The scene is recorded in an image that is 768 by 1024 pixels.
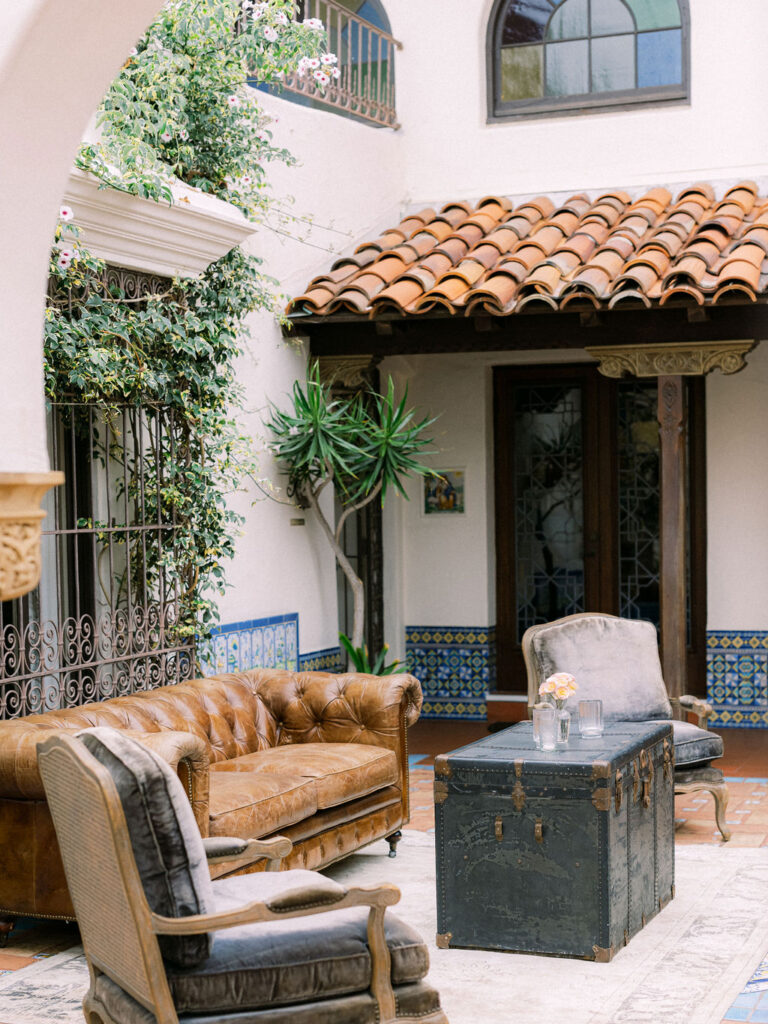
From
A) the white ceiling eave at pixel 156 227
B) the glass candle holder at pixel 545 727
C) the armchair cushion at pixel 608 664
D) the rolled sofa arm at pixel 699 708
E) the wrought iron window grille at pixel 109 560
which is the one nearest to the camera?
the glass candle holder at pixel 545 727

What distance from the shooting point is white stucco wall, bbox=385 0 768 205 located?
33.1 feet

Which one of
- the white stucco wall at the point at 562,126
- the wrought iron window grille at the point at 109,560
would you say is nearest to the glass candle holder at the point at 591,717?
the wrought iron window grille at the point at 109,560

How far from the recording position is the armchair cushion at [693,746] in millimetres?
7141

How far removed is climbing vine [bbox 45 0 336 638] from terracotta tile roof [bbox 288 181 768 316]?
110cm

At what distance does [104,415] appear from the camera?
696 centimetres

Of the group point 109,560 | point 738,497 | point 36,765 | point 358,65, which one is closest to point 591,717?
point 36,765

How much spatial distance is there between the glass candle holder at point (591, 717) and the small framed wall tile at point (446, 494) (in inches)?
195

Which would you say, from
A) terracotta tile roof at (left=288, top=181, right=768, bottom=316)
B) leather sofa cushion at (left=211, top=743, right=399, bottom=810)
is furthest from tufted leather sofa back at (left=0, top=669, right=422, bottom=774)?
terracotta tile roof at (left=288, top=181, right=768, bottom=316)

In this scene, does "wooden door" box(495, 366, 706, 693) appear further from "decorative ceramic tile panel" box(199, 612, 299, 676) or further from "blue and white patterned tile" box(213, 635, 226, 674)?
"blue and white patterned tile" box(213, 635, 226, 674)

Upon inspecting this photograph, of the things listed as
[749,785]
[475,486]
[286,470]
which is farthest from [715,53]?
[749,785]

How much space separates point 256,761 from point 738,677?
499cm

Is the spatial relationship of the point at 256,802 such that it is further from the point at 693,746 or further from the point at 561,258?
the point at 561,258

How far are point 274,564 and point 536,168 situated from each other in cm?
391

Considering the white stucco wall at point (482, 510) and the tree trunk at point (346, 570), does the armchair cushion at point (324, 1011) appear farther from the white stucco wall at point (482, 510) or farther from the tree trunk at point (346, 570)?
the white stucco wall at point (482, 510)
